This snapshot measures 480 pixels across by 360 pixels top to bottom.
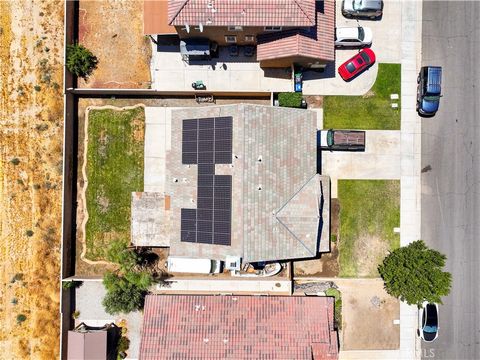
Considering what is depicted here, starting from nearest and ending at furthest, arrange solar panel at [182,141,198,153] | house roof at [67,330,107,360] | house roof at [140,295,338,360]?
solar panel at [182,141,198,153] < house roof at [140,295,338,360] < house roof at [67,330,107,360]

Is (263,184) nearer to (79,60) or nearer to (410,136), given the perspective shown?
(410,136)

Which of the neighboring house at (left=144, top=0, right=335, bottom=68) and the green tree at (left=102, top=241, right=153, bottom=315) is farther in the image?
the green tree at (left=102, top=241, right=153, bottom=315)

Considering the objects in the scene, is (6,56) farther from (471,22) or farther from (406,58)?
(471,22)

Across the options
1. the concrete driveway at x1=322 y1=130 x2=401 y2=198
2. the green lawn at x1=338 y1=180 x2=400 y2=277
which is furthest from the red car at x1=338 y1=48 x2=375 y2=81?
the green lawn at x1=338 y1=180 x2=400 y2=277

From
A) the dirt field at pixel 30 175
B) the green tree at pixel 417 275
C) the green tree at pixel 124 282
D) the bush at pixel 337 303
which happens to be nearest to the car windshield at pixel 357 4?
the green tree at pixel 417 275

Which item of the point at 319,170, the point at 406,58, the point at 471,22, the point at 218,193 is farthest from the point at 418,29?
the point at 218,193

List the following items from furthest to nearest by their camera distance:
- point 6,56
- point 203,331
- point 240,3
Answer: point 6,56, point 203,331, point 240,3

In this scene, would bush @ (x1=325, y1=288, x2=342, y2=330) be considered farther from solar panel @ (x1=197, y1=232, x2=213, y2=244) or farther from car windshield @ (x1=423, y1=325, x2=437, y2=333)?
solar panel @ (x1=197, y1=232, x2=213, y2=244)
